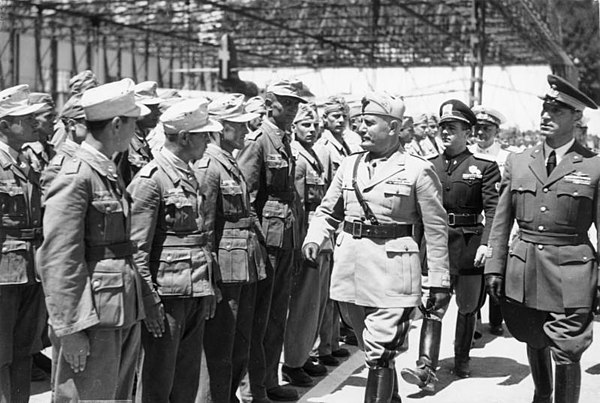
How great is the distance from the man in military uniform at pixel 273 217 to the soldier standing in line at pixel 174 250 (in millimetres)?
1088

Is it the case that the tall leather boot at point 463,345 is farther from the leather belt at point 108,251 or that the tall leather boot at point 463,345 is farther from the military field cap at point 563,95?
the leather belt at point 108,251

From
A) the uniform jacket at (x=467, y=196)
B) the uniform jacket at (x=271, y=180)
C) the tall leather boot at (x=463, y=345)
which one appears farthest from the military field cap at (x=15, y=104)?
the tall leather boot at (x=463, y=345)

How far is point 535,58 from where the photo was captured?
124 ft

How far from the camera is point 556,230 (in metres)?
5.20

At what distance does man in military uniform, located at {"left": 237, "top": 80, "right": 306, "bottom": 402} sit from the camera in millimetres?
5629

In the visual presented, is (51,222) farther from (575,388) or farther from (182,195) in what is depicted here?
(575,388)

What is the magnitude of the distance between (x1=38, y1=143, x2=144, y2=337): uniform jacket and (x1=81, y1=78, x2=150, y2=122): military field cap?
0.17m

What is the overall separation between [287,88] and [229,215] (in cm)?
121

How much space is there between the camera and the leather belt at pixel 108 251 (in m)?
3.68

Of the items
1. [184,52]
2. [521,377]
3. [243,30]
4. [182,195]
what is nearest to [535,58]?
[243,30]

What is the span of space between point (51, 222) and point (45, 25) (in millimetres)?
34205

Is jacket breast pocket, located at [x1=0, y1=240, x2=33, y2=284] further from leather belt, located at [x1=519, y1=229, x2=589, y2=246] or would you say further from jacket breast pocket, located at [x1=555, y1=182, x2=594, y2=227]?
jacket breast pocket, located at [x1=555, y1=182, x2=594, y2=227]

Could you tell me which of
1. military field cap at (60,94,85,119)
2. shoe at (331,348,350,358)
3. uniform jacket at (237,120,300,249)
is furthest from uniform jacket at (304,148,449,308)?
shoe at (331,348,350,358)

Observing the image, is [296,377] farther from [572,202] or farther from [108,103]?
[108,103]
